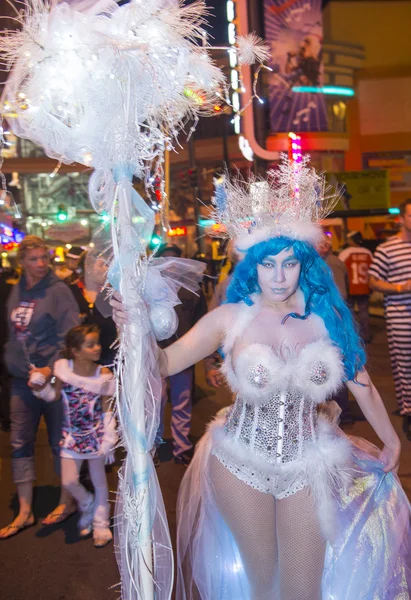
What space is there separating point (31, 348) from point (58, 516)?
128 cm

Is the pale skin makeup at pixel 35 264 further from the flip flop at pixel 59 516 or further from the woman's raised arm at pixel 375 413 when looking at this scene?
the woman's raised arm at pixel 375 413

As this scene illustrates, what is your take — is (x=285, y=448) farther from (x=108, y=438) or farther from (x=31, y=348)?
(x=31, y=348)

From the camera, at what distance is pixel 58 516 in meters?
4.83

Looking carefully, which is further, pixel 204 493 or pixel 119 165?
pixel 204 493

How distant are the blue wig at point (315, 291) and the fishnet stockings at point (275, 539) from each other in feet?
2.15

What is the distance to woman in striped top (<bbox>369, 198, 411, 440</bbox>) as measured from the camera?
6262 mm

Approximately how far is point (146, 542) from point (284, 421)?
0.77m

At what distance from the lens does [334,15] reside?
73.6ft

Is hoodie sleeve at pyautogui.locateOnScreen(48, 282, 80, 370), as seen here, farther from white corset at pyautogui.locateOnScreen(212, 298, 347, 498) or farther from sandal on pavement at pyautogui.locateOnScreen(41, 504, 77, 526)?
white corset at pyautogui.locateOnScreen(212, 298, 347, 498)

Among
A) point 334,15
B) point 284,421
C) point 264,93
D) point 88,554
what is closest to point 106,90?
point 284,421

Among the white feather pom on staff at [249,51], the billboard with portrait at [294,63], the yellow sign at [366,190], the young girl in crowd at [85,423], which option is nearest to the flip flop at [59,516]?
the young girl in crowd at [85,423]

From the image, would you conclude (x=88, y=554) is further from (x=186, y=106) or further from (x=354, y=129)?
(x=354, y=129)

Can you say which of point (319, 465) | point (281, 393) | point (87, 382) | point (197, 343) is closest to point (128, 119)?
point (197, 343)

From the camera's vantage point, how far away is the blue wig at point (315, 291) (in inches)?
115
